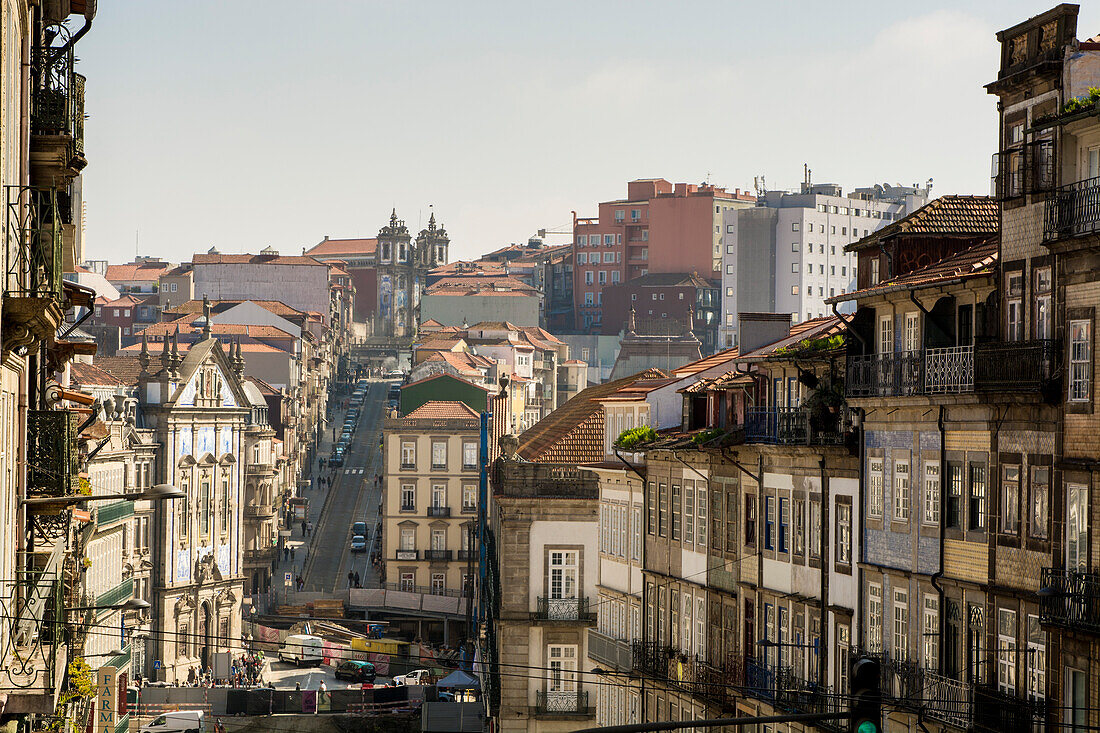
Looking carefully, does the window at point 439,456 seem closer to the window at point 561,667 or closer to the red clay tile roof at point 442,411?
the red clay tile roof at point 442,411

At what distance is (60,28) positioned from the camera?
25.8 meters

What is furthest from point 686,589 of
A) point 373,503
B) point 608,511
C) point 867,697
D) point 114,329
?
point 114,329

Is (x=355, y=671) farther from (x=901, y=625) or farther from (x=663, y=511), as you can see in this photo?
(x=901, y=625)

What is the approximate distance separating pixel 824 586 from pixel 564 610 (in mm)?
23176

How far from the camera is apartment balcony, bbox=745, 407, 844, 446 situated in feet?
124

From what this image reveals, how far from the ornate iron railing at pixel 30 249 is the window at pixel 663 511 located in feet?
102

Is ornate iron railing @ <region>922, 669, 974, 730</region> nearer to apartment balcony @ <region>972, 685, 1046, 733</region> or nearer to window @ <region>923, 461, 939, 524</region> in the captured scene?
apartment balcony @ <region>972, 685, 1046, 733</region>

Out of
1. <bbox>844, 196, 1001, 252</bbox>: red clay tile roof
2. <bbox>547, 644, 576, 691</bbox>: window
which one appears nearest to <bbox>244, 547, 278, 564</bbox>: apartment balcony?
<bbox>547, 644, 576, 691</bbox>: window

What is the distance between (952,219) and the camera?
36.6 m

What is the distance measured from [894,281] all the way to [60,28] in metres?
17.2

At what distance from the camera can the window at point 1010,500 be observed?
2945 cm

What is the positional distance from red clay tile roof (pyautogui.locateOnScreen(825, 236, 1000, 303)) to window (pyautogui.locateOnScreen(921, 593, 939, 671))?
229 inches

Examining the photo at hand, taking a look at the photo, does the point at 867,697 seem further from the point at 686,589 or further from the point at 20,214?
the point at 686,589

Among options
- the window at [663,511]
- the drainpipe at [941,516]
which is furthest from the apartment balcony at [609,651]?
the drainpipe at [941,516]
